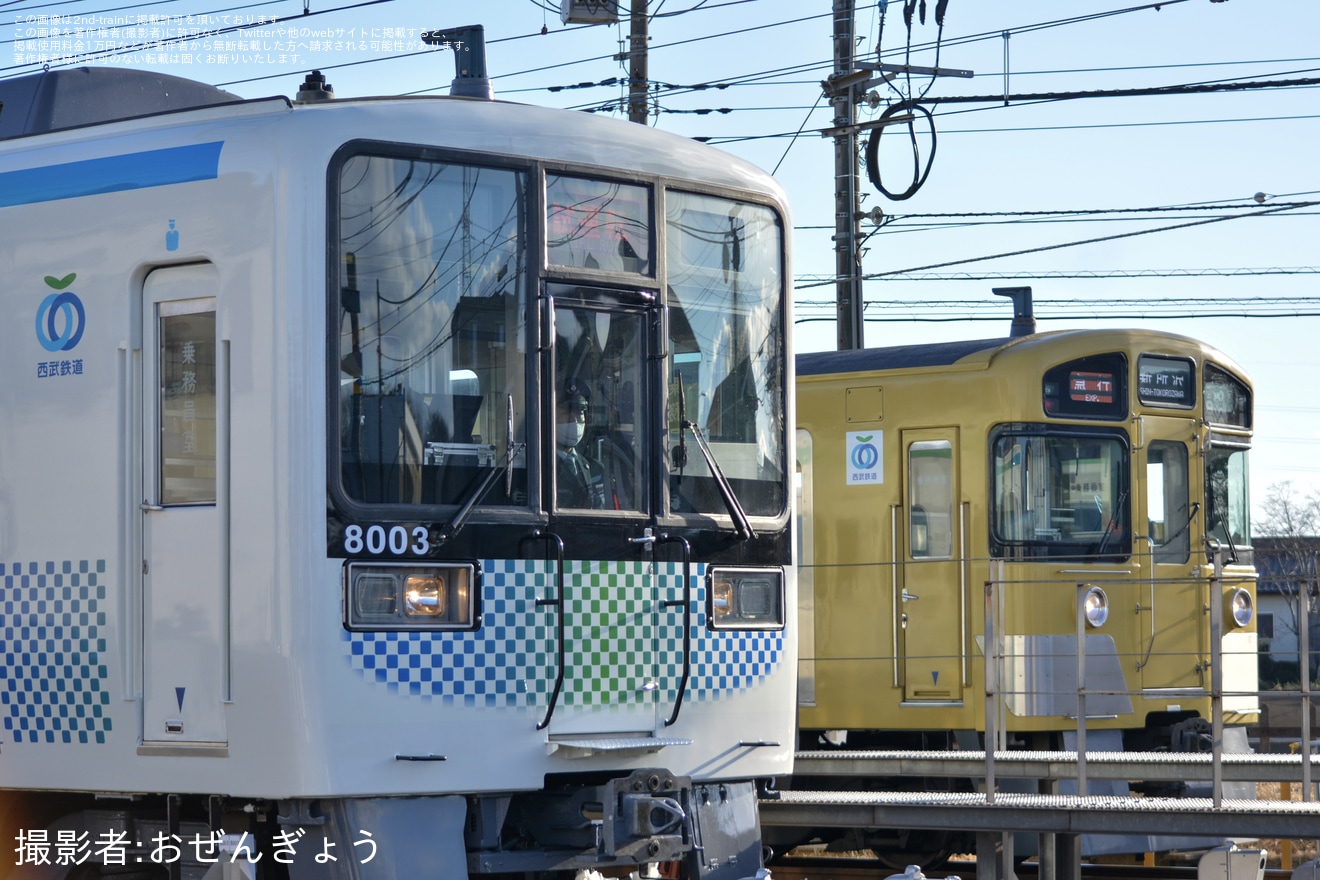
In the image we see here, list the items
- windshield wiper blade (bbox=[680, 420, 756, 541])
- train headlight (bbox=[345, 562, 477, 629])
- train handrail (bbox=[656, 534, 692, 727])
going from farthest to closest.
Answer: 1. windshield wiper blade (bbox=[680, 420, 756, 541])
2. train handrail (bbox=[656, 534, 692, 727])
3. train headlight (bbox=[345, 562, 477, 629])

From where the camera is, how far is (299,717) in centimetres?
594

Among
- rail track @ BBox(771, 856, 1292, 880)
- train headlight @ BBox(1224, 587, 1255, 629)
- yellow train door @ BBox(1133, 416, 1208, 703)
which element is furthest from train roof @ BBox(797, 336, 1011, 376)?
rail track @ BBox(771, 856, 1292, 880)

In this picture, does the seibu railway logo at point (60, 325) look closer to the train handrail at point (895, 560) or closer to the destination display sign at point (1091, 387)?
the train handrail at point (895, 560)

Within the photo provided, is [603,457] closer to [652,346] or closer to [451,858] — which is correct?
[652,346]

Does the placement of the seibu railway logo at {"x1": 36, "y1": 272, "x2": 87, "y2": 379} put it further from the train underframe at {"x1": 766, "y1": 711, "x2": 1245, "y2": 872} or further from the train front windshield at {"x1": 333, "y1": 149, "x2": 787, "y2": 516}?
the train underframe at {"x1": 766, "y1": 711, "x2": 1245, "y2": 872}

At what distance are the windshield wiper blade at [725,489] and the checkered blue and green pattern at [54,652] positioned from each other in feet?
7.36

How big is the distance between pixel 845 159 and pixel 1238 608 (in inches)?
299

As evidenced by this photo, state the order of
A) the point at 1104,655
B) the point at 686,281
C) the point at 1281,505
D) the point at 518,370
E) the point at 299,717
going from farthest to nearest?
the point at 1281,505 < the point at 1104,655 < the point at 686,281 < the point at 518,370 < the point at 299,717

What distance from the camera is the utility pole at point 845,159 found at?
59.5ft

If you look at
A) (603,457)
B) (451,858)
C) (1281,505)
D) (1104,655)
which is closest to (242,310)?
(603,457)

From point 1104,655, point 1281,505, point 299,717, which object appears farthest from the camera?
point 1281,505

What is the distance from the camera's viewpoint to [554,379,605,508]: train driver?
6.54 m

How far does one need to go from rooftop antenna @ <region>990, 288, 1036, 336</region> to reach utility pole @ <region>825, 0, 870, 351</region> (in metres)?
4.87

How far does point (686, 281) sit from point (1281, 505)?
2370 inches
